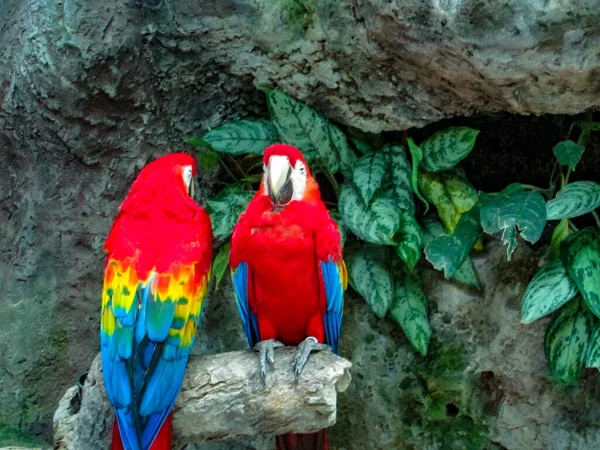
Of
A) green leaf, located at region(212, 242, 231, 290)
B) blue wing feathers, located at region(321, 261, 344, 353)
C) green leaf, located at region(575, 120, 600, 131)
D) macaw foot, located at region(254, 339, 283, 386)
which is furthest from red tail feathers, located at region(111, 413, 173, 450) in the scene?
green leaf, located at region(575, 120, 600, 131)

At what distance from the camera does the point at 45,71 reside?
196 cm

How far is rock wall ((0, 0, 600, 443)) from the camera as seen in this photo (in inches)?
70.2

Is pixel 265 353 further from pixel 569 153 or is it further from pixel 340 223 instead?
pixel 569 153

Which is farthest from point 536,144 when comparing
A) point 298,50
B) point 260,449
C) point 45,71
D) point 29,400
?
point 29,400

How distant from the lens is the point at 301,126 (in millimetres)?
2039

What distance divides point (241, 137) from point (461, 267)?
69 centimetres

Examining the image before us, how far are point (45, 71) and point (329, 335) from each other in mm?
1003

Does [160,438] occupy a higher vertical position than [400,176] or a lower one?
lower

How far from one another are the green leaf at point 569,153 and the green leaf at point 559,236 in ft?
0.54

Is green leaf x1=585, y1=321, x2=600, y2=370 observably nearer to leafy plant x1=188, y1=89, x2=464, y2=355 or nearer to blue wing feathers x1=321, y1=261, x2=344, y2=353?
leafy plant x1=188, y1=89, x2=464, y2=355

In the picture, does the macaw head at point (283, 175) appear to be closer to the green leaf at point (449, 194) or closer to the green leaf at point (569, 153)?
the green leaf at point (449, 194)

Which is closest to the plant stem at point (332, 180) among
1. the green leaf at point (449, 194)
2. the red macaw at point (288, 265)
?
the green leaf at point (449, 194)

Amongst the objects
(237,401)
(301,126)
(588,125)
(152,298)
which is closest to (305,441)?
(237,401)

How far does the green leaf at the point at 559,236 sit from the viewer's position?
1.97 meters
